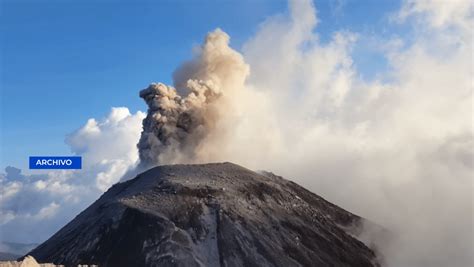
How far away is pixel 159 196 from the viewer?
148 metres

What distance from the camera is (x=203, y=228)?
450 ft

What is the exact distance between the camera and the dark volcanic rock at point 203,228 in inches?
5069

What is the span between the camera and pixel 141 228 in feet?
436

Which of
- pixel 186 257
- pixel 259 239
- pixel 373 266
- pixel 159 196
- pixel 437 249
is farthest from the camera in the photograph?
pixel 437 249

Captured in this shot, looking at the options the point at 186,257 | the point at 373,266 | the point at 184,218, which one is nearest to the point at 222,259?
the point at 186,257

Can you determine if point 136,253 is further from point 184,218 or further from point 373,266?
point 373,266

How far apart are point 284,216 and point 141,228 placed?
3823cm

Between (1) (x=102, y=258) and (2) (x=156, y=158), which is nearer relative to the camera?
(1) (x=102, y=258)

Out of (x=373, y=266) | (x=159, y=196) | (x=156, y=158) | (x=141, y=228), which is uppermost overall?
(x=156, y=158)

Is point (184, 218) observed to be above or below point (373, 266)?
above

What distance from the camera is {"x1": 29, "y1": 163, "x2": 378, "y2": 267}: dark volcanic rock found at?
422 ft

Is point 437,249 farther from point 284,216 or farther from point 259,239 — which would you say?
point 259,239

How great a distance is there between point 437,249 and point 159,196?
9648 cm

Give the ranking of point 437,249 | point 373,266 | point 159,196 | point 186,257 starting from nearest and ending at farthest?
point 186,257, point 159,196, point 373,266, point 437,249
